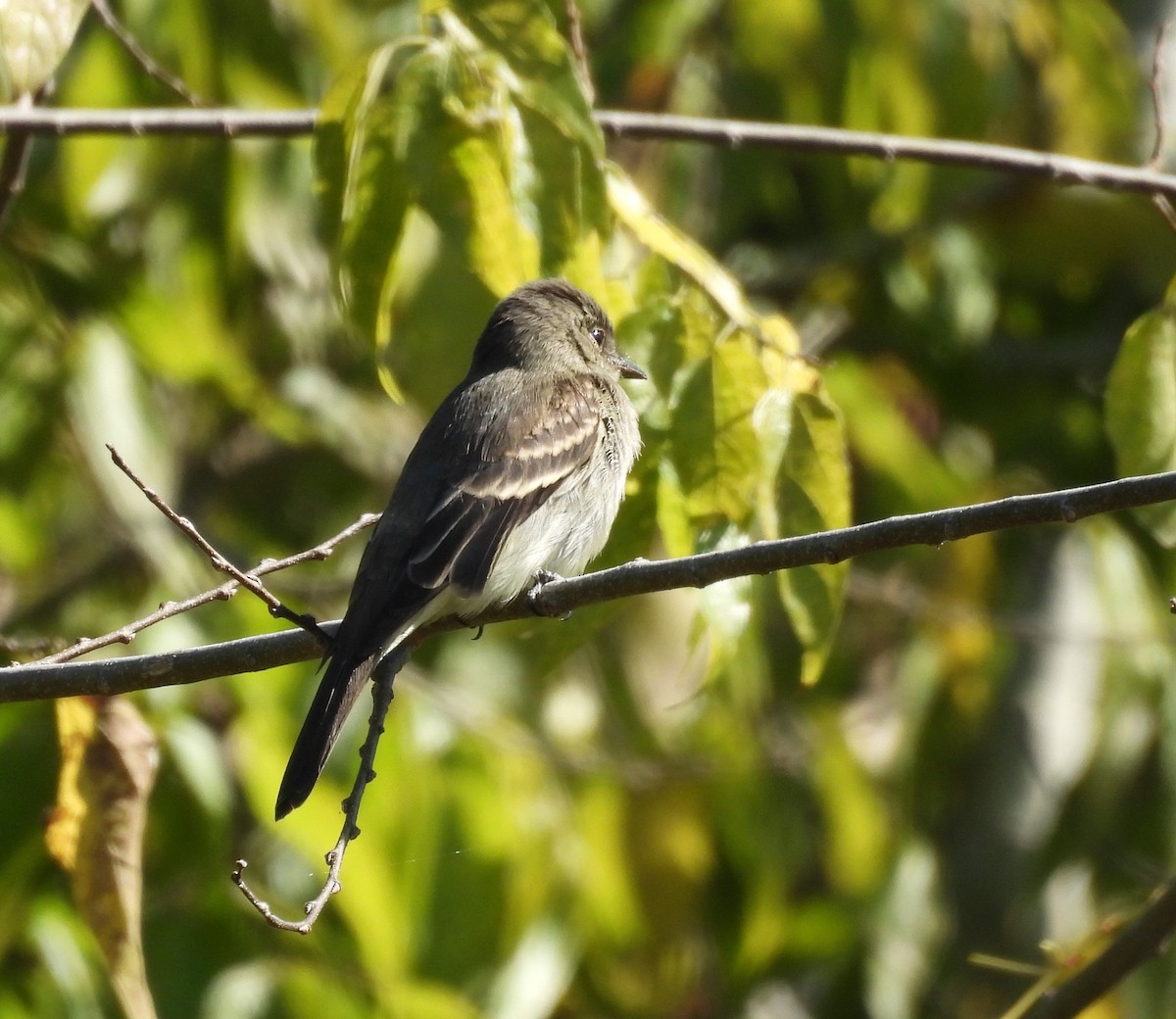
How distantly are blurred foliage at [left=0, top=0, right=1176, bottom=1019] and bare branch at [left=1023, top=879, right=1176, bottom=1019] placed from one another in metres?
0.18

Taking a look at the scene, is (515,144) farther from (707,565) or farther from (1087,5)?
(1087,5)

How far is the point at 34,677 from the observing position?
2.78 meters

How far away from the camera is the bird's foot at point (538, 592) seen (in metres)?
3.27

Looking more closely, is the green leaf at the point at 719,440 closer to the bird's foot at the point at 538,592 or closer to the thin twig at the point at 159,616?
the bird's foot at the point at 538,592

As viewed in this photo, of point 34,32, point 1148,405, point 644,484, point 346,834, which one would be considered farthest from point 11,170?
point 1148,405

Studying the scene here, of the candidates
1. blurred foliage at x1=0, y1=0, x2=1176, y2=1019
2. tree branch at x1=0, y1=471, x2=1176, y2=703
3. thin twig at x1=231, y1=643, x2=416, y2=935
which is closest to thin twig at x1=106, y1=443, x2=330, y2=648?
tree branch at x1=0, y1=471, x2=1176, y2=703

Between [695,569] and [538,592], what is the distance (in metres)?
0.62

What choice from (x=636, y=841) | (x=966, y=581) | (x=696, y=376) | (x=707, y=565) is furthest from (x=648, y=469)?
(x=966, y=581)

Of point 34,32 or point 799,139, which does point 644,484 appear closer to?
point 799,139

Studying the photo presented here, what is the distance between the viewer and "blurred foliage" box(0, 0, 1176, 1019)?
316 cm

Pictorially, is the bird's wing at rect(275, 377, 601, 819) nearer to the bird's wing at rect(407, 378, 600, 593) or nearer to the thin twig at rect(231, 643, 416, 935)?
the bird's wing at rect(407, 378, 600, 593)

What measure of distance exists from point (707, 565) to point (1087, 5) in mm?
3336

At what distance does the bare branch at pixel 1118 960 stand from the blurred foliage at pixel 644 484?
18 cm

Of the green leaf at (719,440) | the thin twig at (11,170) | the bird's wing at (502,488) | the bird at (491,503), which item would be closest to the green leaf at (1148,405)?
the green leaf at (719,440)
